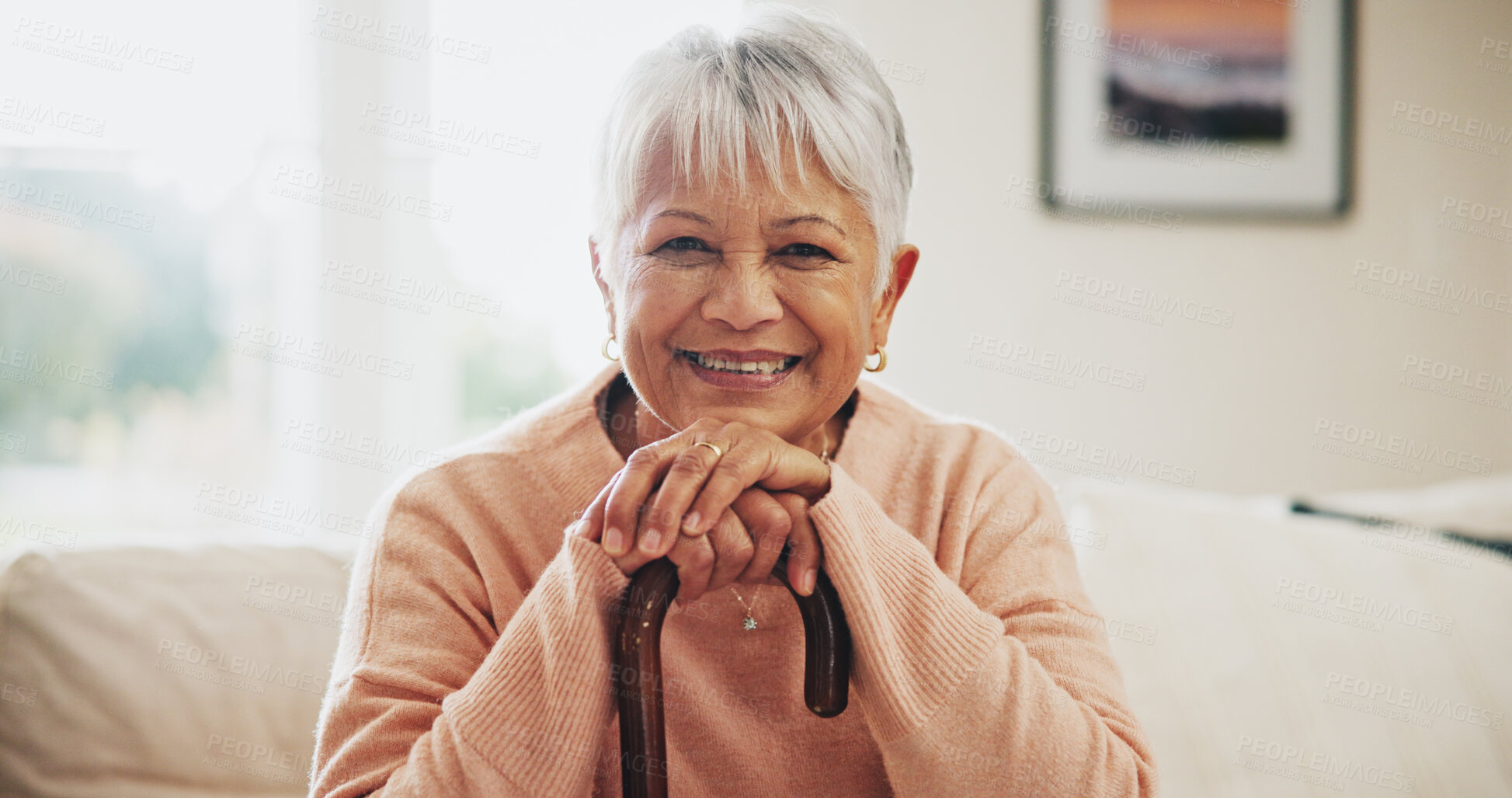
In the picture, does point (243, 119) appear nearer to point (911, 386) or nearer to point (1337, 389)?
point (911, 386)

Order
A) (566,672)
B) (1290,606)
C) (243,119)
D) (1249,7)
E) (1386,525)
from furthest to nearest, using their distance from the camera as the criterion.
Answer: (243,119) < (1249,7) < (1386,525) < (1290,606) < (566,672)

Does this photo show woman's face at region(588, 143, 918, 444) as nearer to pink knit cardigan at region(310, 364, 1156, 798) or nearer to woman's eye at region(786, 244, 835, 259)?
woman's eye at region(786, 244, 835, 259)

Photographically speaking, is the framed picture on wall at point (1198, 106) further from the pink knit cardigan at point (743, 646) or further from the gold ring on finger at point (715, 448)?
the gold ring on finger at point (715, 448)

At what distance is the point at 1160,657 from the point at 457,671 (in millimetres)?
942

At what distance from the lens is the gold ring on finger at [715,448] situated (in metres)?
0.92

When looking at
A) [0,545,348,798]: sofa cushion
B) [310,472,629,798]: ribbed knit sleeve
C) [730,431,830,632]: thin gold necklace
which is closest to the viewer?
[310,472,629,798]: ribbed knit sleeve

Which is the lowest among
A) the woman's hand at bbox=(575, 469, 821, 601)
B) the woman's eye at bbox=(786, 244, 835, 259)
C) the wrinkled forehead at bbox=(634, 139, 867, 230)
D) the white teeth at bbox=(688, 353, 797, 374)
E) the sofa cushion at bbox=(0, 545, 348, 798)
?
the sofa cushion at bbox=(0, 545, 348, 798)

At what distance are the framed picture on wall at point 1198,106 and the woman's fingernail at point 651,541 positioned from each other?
1690mm

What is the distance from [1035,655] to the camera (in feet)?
3.56

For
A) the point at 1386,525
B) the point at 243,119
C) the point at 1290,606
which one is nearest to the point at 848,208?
the point at 1290,606

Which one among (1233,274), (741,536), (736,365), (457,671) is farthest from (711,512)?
(1233,274)

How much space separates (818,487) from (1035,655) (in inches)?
12.0

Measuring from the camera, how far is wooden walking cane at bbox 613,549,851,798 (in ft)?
2.67

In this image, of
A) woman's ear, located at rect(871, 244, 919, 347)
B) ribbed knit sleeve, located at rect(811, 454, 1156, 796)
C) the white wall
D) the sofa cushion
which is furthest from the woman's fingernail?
the white wall
